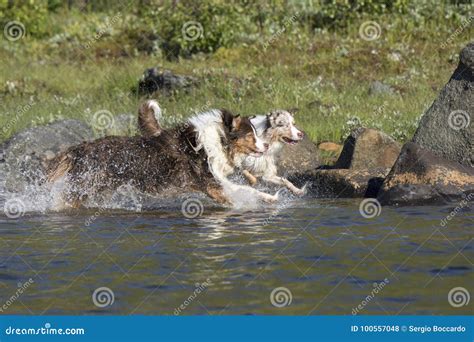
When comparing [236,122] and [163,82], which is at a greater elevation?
[236,122]

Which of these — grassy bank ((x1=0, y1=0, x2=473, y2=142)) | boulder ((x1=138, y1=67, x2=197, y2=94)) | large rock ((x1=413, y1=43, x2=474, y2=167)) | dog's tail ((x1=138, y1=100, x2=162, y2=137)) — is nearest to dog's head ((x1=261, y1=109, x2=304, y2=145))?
dog's tail ((x1=138, y1=100, x2=162, y2=137))

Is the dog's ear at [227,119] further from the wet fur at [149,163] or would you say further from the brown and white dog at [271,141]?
the brown and white dog at [271,141]

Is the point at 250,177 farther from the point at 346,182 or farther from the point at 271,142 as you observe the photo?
the point at 346,182

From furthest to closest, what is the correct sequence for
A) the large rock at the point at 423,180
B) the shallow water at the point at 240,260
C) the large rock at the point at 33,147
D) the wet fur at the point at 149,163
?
1. the large rock at the point at 33,147
2. the large rock at the point at 423,180
3. the wet fur at the point at 149,163
4. the shallow water at the point at 240,260

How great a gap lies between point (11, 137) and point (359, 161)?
5842mm

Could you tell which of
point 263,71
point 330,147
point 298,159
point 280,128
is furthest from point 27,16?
point 280,128

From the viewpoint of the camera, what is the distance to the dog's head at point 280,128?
15477 mm

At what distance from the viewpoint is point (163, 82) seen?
2155 cm

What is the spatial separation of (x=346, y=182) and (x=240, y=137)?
1973 mm

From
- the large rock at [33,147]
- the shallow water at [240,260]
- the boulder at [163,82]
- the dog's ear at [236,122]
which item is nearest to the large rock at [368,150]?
the shallow water at [240,260]

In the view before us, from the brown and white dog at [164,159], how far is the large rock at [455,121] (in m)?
3.03

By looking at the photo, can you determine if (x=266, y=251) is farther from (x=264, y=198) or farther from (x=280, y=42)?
(x=280, y=42)

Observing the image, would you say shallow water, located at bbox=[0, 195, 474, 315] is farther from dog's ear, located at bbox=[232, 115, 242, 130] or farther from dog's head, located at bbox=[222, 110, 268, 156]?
dog's ear, located at bbox=[232, 115, 242, 130]

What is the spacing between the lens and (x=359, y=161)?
16125 mm
